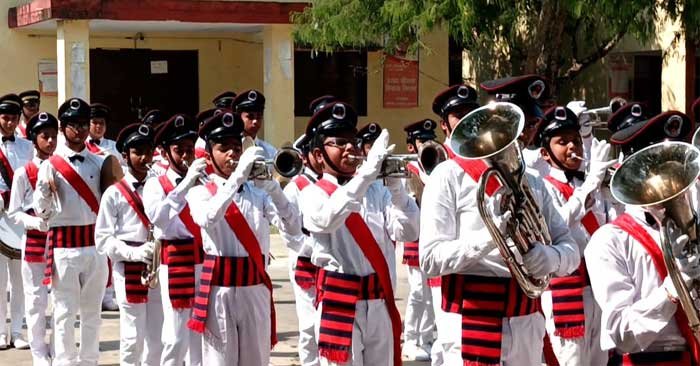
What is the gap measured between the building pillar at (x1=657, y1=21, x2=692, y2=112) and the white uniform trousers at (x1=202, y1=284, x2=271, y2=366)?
429 inches

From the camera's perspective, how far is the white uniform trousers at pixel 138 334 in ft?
30.4

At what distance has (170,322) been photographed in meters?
8.85

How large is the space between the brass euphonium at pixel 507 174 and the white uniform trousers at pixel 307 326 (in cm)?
327

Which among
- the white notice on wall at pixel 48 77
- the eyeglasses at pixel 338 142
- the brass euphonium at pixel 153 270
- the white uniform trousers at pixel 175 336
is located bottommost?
the white uniform trousers at pixel 175 336

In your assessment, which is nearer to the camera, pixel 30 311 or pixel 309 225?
pixel 309 225

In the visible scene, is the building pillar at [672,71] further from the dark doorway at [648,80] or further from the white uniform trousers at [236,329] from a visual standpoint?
the white uniform trousers at [236,329]

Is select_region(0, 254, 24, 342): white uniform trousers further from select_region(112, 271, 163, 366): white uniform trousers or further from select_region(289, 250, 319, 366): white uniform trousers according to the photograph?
select_region(289, 250, 319, 366): white uniform trousers

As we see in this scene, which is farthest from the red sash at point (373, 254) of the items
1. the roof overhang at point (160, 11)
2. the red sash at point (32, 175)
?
the roof overhang at point (160, 11)

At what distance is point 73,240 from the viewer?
9.90 m

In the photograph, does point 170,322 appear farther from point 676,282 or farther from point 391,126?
point 391,126

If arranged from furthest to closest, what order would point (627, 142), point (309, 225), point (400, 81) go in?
point (400, 81) < point (309, 225) < point (627, 142)

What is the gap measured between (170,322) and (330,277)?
1.85 meters

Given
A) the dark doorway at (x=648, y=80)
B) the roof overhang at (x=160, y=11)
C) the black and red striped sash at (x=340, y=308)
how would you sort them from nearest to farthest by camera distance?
the black and red striped sash at (x=340, y=308)
the dark doorway at (x=648, y=80)
the roof overhang at (x=160, y=11)

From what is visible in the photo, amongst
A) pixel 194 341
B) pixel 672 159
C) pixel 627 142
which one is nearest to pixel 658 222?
pixel 672 159
